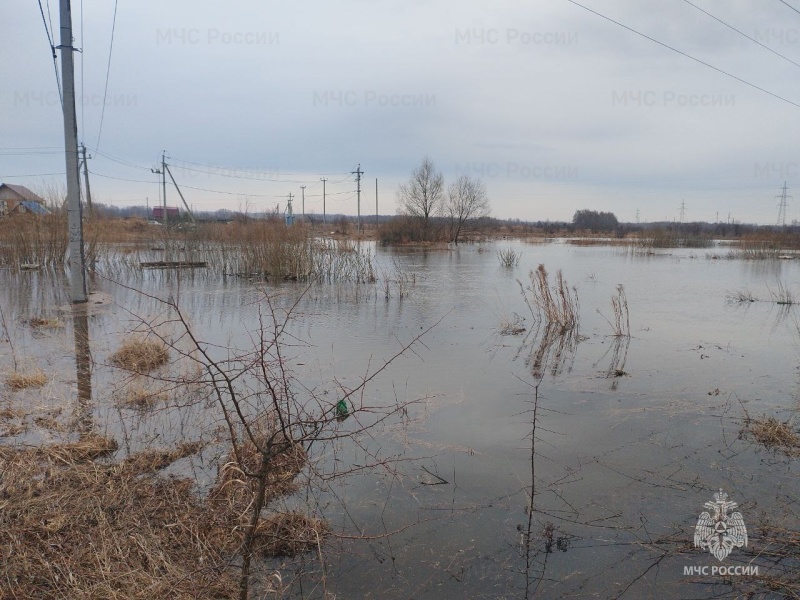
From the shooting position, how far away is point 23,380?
231 inches

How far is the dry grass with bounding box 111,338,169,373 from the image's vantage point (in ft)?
22.7

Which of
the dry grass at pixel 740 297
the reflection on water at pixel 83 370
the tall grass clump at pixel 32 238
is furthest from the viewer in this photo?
the tall grass clump at pixel 32 238

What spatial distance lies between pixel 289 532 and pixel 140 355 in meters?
4.63

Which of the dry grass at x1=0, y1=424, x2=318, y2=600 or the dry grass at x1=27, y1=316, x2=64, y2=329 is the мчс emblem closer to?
the dry grass at x1=0, y1=424, x2=318, y2=600

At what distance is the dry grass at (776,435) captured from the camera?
4.84 m

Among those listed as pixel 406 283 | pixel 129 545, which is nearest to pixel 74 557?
pixel 129 545

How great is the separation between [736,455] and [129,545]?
4763 millimetres

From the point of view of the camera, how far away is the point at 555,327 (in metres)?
10.3

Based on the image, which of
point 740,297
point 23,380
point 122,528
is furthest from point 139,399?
point 740,297

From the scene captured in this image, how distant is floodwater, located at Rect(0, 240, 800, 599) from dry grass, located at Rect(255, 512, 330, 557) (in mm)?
104

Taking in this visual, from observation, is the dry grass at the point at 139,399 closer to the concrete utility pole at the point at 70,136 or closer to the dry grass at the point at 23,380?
the dry grass at the point at 23,380

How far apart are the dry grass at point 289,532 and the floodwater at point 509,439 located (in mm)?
104

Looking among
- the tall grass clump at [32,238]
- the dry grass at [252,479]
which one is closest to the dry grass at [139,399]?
the dry grass at [252,479]

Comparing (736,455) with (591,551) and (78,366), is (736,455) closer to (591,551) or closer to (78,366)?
(591,551)
